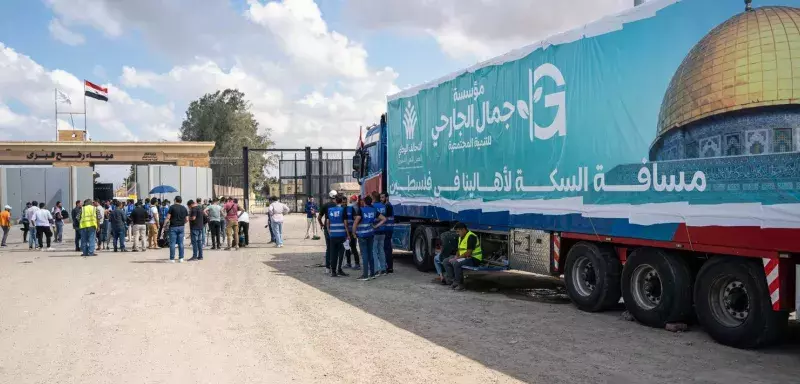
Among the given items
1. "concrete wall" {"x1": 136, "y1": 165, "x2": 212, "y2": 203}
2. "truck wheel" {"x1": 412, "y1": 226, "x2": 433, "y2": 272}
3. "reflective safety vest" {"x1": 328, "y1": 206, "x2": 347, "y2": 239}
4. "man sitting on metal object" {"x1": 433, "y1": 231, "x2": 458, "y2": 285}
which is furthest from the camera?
"concrete wall" {"x1": 136, "y1": 165, "x2": 212, "y2": 203}

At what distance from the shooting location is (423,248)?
14555 millimetres

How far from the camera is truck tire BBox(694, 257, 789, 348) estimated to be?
21.6ft

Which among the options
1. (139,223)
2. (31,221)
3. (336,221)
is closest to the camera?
(336,221)

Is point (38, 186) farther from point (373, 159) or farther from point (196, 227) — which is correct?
point (373, 159)

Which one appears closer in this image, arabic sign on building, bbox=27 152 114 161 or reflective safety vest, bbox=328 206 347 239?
reflective safety vest, bbox=328 206 347 239

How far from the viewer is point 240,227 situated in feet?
72.8

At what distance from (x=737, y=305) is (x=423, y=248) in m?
8.11

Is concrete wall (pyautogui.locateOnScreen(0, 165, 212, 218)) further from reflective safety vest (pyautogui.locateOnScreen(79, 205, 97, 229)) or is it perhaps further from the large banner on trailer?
the large banner on trailer

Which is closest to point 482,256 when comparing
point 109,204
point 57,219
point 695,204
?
point 695,204

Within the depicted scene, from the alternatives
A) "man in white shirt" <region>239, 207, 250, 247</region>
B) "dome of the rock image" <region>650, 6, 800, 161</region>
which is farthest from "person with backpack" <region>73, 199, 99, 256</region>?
"dome of the rock image" <region>650, 6, 800, 161</region>

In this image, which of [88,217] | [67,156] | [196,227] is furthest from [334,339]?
[67,156]

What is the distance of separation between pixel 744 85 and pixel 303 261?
1214 centimetres

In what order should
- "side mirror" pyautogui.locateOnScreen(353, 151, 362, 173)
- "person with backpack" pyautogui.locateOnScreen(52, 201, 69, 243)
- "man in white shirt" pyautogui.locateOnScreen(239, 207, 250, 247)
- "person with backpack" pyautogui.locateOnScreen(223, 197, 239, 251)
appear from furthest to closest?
"person with backpack" pyautogui.locateOnScreen(52, 201, 69, 243)
"man in white shirt" pyautogui.locateOnScreen(239, 207, 250, 247)
"person with backpack" pyautogui.locateOnScreen(223, 197, 239, 251)
"side mirror" pyautogui.locateOnScreen(353, 151, 362, 173)

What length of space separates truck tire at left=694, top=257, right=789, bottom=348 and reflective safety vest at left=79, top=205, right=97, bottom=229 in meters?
16.7
